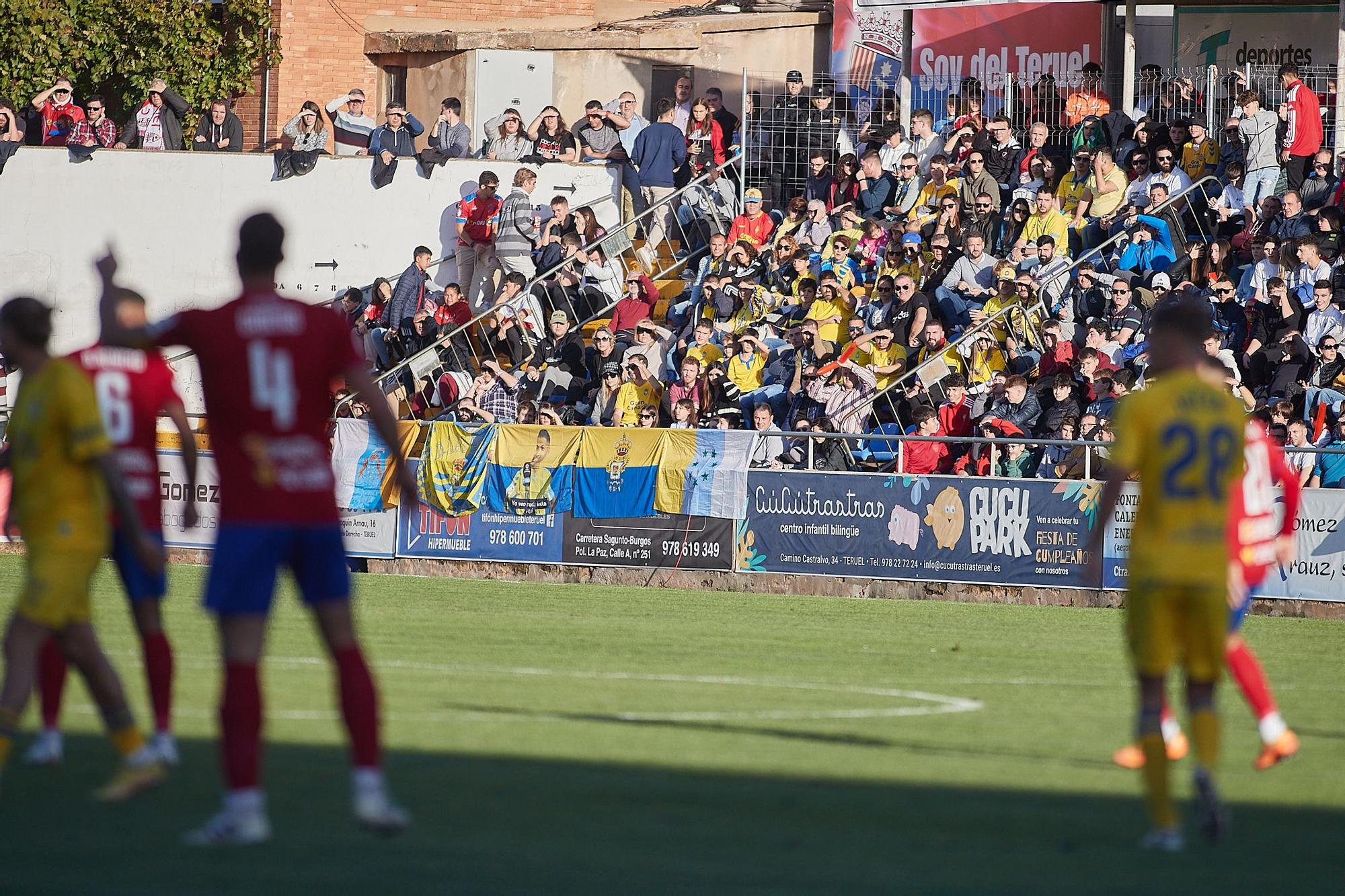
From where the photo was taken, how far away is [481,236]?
2966 centimetres

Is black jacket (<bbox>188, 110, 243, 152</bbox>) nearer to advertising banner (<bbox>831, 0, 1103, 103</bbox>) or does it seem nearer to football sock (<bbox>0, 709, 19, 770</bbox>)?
advertising banner (<bbox>831, 0, 1103, 103</bbox>)

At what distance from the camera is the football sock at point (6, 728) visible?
751 centimetres

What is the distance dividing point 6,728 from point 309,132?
2530 centimetres

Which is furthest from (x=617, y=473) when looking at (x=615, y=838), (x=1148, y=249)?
(x=615, y=838)

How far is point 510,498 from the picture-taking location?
22.8 m

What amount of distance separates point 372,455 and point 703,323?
17.3ft

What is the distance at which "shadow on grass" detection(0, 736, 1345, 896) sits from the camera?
6.52 m

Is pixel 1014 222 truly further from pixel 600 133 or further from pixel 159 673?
pixel 159 673

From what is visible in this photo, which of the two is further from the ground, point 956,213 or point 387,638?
point 956,213

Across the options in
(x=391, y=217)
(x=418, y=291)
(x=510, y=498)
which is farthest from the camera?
(x=391, y=217)

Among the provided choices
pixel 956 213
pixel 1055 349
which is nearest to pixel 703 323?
pixel 956 213

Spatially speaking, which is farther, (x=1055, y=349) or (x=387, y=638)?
(x=1055, y=349)

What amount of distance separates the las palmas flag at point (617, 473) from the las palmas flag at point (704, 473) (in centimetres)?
14

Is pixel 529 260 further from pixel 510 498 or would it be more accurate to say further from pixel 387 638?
pixel 387 638
